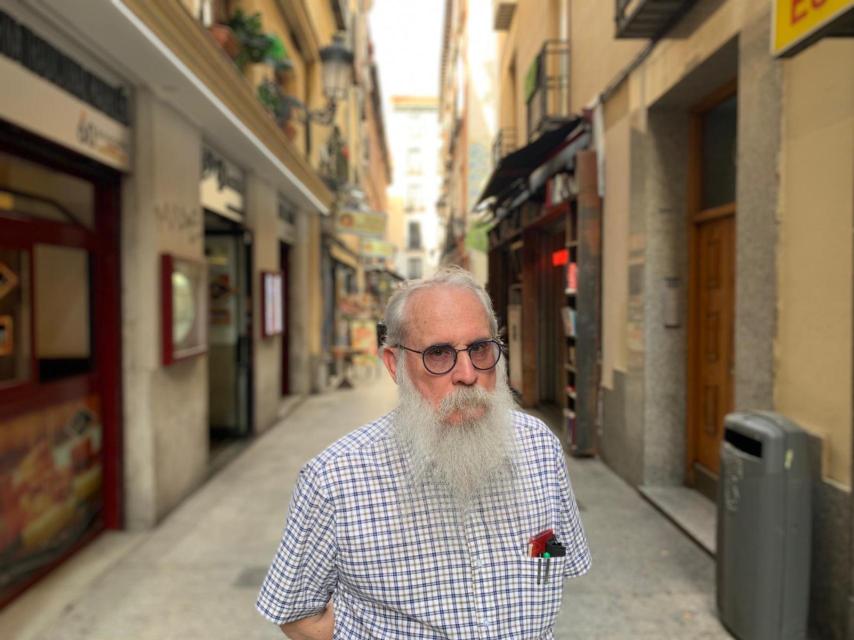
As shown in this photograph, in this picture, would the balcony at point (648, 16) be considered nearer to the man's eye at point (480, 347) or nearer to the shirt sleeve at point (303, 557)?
the man's eye at point (480, 347)

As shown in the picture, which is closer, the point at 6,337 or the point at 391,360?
the point at 391,360

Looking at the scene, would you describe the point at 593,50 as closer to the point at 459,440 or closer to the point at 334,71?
the point at 334,71

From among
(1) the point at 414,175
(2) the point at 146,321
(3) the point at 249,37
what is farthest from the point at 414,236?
(2) the point at 146,321

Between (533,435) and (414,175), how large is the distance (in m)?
58.3

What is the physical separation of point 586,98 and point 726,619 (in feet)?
21.8

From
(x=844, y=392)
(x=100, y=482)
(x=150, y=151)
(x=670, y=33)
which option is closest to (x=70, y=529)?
(x=100, y=482)

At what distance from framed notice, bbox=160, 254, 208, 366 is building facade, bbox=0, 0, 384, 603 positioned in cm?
2

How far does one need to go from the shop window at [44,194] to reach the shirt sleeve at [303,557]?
11.0 ft

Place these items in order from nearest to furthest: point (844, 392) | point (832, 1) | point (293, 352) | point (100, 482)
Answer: point (832, 1), point (844, 392), point (100, 482), point (293, 352)

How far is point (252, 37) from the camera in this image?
7.59 metres

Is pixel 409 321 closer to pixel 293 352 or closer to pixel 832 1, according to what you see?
pixel 832 1

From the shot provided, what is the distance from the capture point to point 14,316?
3898 mm

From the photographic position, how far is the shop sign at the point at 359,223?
14.4 meters

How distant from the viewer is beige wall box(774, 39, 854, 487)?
3273 mm
